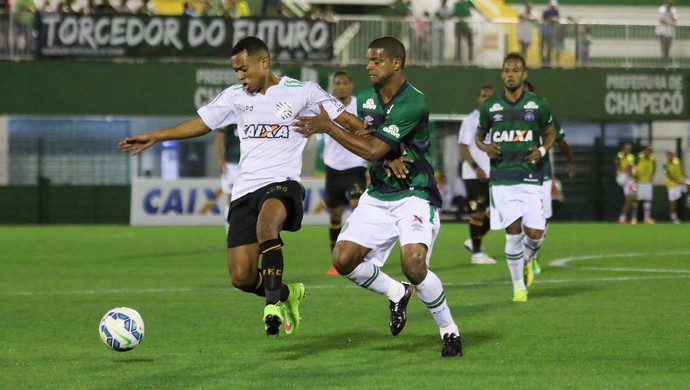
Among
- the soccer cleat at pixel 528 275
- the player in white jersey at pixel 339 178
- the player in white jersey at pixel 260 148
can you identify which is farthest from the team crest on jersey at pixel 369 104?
the player in white jersey at pixel 339 178

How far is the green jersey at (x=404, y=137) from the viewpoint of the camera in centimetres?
891

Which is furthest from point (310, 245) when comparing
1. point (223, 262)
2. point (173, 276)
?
point (173, 276)

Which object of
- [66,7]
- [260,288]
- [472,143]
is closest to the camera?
[260,288]

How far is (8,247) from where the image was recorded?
23.4 meters

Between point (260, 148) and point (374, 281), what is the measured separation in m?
1.34

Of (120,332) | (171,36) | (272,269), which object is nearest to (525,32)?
(171,36)

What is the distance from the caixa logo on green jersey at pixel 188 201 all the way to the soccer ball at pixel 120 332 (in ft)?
77.2

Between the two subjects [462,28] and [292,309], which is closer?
[292,309]

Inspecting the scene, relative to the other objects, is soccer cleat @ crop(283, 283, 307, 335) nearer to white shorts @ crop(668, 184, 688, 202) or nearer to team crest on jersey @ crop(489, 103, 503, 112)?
team crest on jersey @ crop(489, 103, 503, 112)

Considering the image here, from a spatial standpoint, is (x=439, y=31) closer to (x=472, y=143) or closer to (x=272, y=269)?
(x=472, y=143)

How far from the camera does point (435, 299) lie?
8781 mm

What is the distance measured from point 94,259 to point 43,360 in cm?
1145

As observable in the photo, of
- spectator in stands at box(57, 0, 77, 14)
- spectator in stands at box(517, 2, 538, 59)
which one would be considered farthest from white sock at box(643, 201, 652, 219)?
spectator in stands at box(57, 0, 77, 14)

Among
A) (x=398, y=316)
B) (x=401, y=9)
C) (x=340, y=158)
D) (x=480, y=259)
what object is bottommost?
(x=480, y=259)
